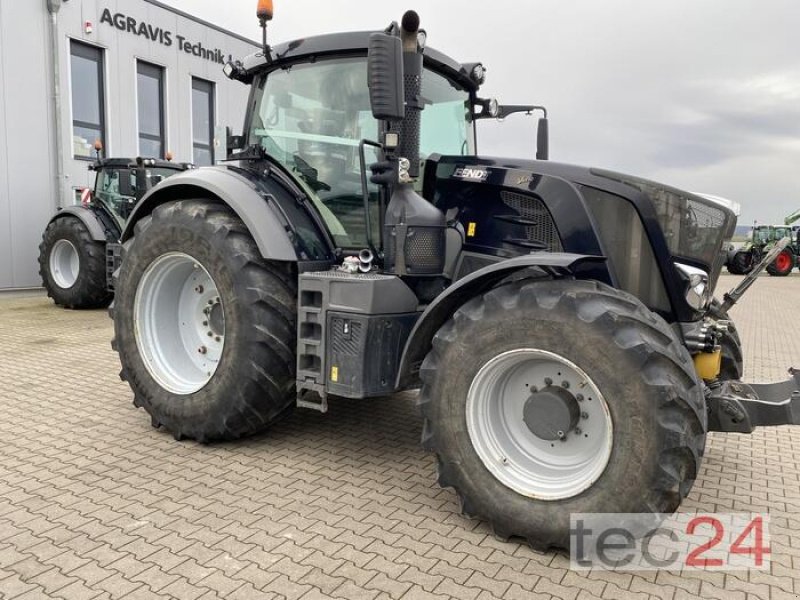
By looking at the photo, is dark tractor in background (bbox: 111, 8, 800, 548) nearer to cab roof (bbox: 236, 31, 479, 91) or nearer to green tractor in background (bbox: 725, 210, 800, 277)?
cab roof (bbox: 236, 31, 479, 91)

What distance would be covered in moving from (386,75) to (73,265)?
9818 mm

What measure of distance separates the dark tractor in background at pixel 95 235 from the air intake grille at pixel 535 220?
810cm

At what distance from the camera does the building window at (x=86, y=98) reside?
41.3 feet

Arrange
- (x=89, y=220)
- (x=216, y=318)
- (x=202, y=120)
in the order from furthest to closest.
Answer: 1. (x=202, y=120)
2. (x=89, y=220)
3. (x=216, y=318)

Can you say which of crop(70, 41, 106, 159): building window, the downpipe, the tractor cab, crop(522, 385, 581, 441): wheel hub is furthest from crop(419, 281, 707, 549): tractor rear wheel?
crop(70, 41, 106, 159): building window

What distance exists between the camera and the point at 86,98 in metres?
12.9

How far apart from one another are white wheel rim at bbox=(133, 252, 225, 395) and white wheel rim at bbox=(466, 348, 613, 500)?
6.66 ft

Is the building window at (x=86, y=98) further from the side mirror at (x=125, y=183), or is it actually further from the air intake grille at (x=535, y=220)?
the air intake grille at (x=535, y=220)

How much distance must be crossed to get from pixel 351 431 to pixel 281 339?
3.36ft

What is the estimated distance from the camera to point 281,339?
12.3 ft

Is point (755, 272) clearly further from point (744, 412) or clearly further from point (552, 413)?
point (552, 413)

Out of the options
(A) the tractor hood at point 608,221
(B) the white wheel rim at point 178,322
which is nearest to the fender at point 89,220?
(B) the white wheel rim at point 178,322

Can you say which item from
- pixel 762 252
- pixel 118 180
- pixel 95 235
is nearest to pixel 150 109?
pixel 118 180

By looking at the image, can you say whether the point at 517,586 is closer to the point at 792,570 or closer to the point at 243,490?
the point at 792,570
